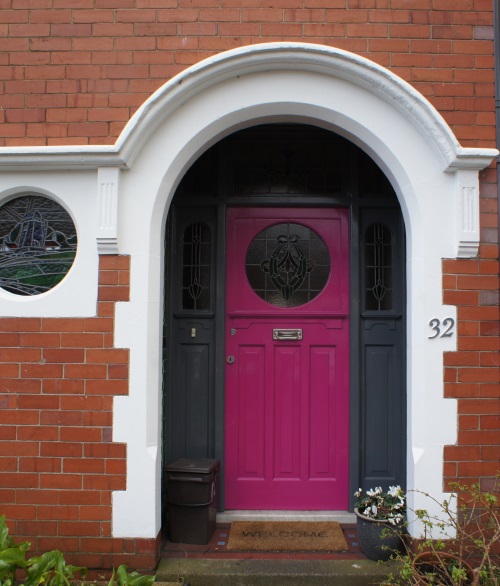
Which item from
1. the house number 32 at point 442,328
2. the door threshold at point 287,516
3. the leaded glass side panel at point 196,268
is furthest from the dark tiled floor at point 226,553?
the leaded glass side panel at point 196,268

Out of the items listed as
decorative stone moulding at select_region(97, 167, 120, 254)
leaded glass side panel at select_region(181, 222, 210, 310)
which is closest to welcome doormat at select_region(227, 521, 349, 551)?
leaded glass side panel at select_region(181, 222, 210, 310)

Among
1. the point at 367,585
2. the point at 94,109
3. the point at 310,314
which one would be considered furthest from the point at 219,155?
the point at 367,585

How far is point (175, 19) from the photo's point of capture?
11.9 feet

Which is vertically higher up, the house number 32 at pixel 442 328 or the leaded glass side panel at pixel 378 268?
the leaded glass side panel at pixel 378 268

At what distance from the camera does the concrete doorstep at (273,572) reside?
11.3 feet

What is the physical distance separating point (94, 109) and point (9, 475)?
8.20 feet

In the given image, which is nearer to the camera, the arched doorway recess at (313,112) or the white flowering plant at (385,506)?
the arched doorway recess at (313,112)

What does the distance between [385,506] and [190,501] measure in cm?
137


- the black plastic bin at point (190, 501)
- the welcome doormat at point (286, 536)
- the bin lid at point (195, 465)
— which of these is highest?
the bin lid at point (195, 465)

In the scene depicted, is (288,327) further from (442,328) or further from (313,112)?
(313,112)

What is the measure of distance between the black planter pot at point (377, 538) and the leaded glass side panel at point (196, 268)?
2.01m

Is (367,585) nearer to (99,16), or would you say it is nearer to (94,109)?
(94,109)

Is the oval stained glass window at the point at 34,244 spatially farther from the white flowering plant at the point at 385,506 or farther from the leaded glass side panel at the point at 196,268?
the white flowering plant at the point at 385,506

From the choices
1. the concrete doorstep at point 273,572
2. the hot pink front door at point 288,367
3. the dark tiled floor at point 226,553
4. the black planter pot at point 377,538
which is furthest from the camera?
the hot pink front door at point 288,367
